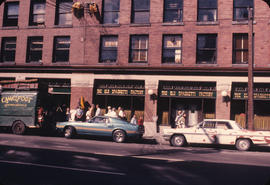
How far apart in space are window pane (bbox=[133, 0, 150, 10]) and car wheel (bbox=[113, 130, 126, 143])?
37.5ft

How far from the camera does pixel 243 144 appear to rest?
481 inches

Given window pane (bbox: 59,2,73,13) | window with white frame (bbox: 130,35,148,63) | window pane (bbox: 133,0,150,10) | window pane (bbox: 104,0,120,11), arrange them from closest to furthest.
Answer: window with white frame (bbox: 130,35,148,63), window pane (bbox: 133,0,150,10), window pane (bbox: 104,0,120,11), window pane (bbox: 59,2,73,13)

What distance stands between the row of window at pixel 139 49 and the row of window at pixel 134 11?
146cm

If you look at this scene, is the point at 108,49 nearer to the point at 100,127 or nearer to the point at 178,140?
the point at 100,127

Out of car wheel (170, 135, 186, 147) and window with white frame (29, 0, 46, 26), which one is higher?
window with white frame (29, 0, 46, 26)

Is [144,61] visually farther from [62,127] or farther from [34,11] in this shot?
[34,11]

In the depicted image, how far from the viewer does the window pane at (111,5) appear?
20.1m

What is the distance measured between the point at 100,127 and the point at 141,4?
11.7 metres

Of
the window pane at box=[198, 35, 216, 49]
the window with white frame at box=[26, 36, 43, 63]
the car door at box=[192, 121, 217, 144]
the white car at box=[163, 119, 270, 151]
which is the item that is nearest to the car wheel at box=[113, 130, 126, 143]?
the white car at box=[163, 119, 270, 151]

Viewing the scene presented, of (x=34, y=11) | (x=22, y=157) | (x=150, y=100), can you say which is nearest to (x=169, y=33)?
(x=150, y=100)

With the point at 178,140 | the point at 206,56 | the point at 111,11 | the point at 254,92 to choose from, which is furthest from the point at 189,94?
the point at 111,11

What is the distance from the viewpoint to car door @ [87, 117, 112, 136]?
44.8ft

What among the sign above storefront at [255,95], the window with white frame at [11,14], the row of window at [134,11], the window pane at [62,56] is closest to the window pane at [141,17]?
the row of window at [134,11]

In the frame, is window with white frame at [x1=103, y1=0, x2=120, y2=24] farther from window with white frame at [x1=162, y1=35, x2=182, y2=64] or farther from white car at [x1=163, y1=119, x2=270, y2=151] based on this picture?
white car at [x1=163, y1=119, x2=270, y2=151]
